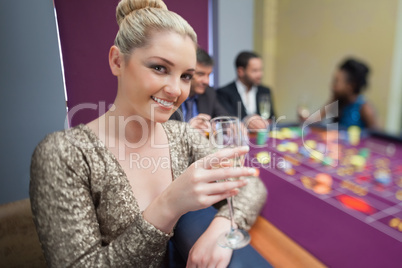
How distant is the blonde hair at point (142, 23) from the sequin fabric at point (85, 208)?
0.31 m

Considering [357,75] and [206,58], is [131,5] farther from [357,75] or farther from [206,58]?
[357,75]

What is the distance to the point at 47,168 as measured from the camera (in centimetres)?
76

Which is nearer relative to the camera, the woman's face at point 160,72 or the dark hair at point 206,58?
the woman's face at point 160,72

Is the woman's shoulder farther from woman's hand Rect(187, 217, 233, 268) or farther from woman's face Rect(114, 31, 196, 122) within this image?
woman's hand Rect(187, 217, 233, 268)

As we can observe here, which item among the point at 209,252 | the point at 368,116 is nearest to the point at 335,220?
the point at 209,252

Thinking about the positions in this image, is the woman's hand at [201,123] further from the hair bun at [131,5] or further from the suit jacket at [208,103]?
the hair bun at [131,5]

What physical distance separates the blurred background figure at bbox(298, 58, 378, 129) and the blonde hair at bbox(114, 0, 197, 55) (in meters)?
2.75

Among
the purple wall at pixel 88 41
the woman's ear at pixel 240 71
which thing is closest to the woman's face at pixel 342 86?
the woman's ear at pixel 240 71

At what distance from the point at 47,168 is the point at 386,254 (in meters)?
1.11

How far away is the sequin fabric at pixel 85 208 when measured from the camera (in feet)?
2.39

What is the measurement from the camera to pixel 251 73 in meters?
3.53

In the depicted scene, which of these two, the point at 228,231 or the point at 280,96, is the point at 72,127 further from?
the point at 280,96

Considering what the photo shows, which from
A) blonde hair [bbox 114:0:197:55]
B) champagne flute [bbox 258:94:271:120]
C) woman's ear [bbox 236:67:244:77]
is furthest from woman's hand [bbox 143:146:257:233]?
woman's ear [bbox 236:67:244:77]

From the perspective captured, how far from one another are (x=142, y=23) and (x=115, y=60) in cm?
13
